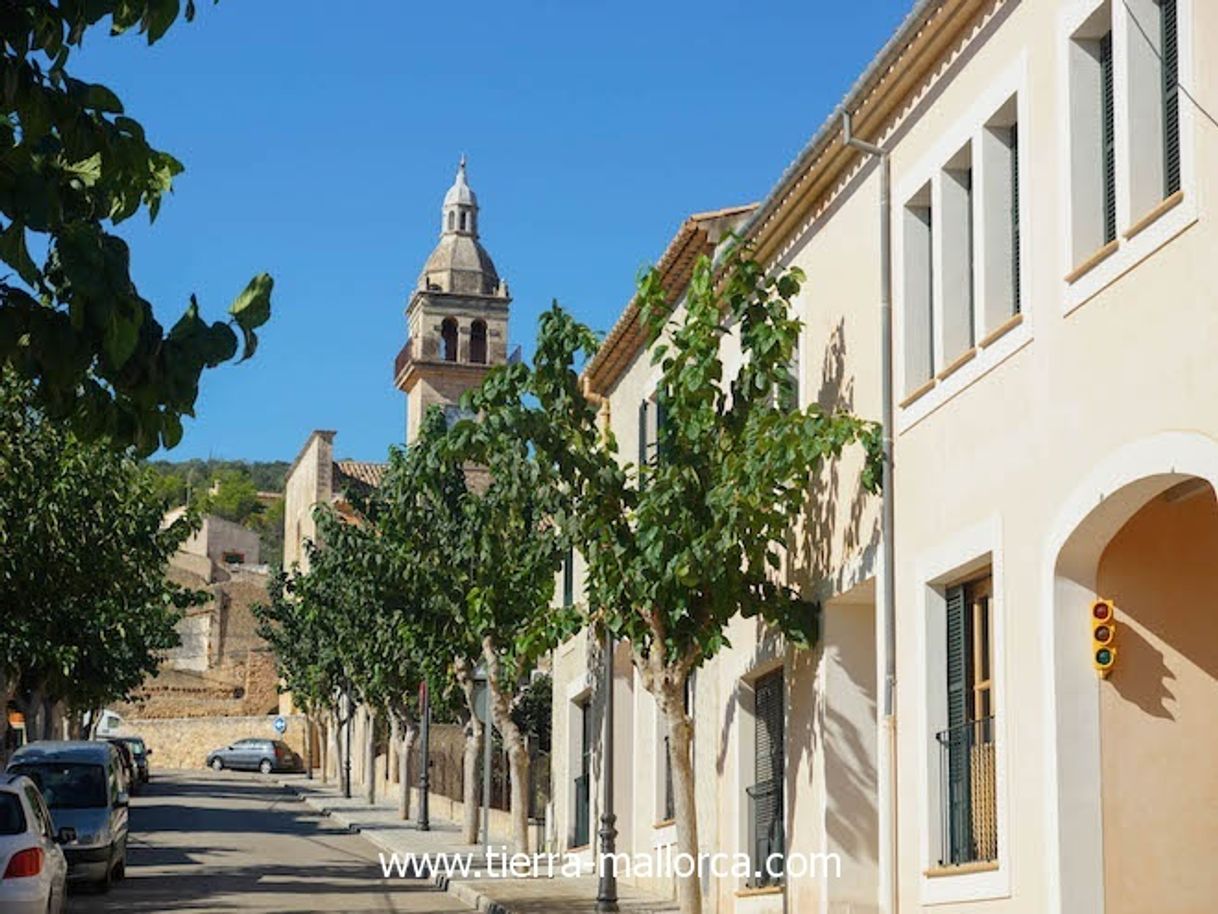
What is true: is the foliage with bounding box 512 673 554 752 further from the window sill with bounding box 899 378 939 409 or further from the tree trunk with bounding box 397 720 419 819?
the window sill with bounding box 899 378 939 409

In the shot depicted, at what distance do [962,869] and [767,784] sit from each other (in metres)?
6.11

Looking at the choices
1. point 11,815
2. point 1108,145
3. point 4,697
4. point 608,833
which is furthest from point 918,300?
point 4,697

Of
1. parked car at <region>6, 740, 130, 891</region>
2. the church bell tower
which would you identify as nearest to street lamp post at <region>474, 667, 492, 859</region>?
parked car at <region>6, 740, 130, 891</region>

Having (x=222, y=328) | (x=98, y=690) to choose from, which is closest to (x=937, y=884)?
(x=222, y=328)

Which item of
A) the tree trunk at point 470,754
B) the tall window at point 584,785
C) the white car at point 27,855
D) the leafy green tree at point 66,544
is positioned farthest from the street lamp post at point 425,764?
the white car at point 27,855

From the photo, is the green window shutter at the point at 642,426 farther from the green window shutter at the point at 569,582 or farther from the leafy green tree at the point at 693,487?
the leafy green tree at the point at 693,487

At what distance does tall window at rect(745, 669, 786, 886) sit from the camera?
798 inches

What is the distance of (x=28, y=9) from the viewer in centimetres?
816

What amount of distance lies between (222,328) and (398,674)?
112ft

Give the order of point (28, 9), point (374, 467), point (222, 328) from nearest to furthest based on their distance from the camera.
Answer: point (28, 9) < point (222, 328) < point (374, 467)

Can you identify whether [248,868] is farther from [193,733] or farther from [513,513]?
[193,733]

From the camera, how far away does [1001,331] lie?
14297 millimetres

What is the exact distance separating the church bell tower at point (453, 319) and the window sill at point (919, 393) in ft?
210

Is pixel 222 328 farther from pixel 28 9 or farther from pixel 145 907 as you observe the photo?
pixel 145 907
